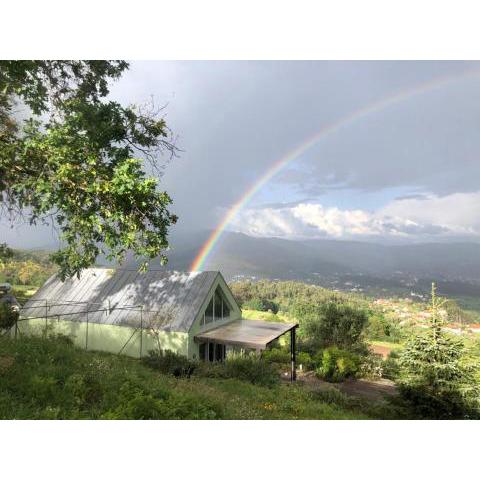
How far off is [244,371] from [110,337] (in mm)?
7549

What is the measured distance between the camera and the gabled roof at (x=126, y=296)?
51.8 feet

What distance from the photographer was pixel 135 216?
7438 millimetres

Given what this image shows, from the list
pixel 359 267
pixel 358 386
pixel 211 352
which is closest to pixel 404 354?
pixel 358 386

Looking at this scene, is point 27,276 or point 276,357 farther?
point 276,357

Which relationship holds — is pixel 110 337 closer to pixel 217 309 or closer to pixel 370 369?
pixel 217 309

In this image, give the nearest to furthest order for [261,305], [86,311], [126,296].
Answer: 1. [86,311]
2. [126,296]
3. [261,305]

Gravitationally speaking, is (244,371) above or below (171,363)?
below

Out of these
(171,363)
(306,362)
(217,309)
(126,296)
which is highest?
(126,296)

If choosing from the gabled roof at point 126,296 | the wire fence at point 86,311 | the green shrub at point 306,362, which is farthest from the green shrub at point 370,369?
the wire fence at point 86,311

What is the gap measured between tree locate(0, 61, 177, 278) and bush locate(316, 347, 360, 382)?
15061 mm

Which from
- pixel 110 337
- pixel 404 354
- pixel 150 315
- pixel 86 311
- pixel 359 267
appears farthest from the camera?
pixel 359 267

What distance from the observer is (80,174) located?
693 cm
